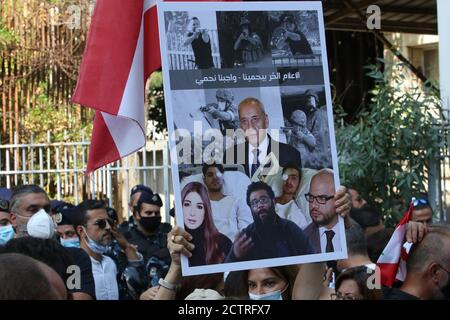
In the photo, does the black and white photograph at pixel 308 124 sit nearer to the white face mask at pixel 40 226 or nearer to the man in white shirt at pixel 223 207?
the man in white shirt at pixel 223 207

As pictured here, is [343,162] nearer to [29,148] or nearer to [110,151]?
[110,151]

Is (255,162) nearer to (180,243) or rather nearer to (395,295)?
(180,243)

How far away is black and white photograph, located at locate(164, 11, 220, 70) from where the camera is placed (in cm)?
339

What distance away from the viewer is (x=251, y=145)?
11.3 feet

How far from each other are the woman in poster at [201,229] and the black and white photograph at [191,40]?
539 millimetres

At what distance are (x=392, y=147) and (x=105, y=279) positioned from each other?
320 cm

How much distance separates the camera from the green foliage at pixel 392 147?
706 centimetres

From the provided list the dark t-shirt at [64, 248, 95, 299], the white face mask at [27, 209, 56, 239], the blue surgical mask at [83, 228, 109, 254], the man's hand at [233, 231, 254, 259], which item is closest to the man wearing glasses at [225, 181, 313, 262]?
the man's hand at [233, 231, 254, 259]

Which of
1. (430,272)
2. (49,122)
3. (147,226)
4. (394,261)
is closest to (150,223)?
(147,226)

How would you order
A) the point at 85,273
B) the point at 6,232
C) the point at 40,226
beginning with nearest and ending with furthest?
the point at 85,273 → the point at 40,226 → the point at 6,232

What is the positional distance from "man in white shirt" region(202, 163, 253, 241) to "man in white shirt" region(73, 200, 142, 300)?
2.02 m

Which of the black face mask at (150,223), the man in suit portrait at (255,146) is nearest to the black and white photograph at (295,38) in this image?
the man in suit portrait at (255,146)

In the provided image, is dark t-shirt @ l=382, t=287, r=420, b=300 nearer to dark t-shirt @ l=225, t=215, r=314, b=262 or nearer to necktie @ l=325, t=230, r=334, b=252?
necktie @ l=325, t=230, r=334, b=252
